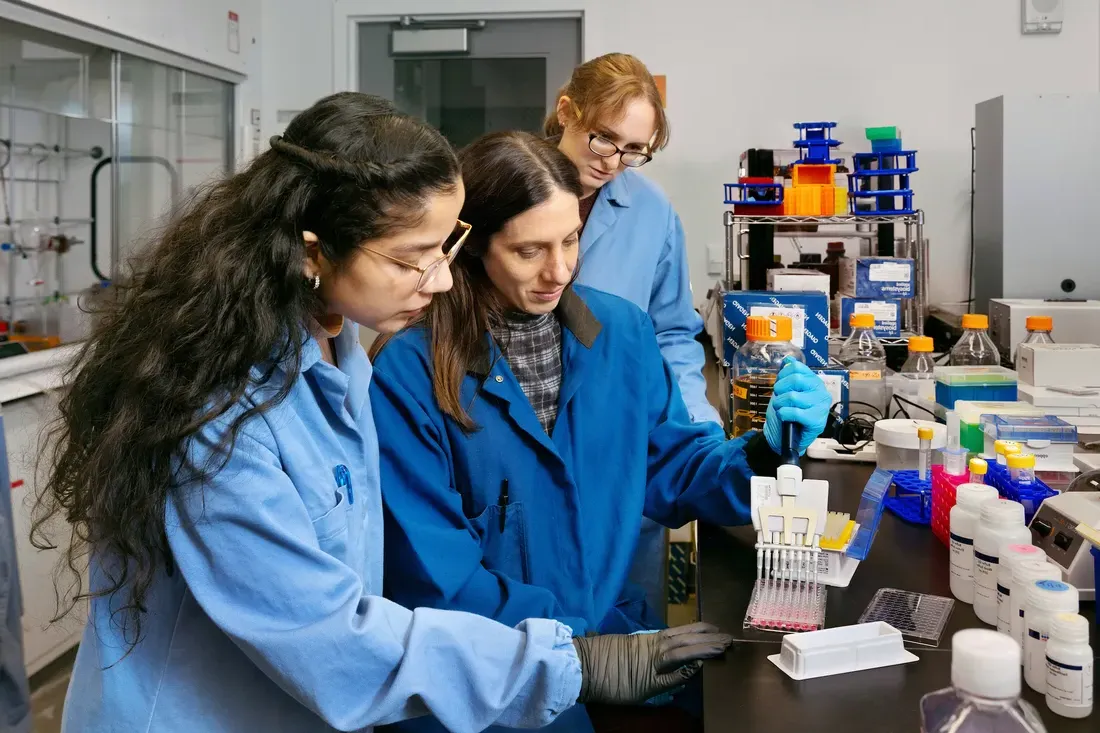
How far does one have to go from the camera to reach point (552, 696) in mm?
1074

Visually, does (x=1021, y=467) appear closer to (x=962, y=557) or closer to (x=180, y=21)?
(x=962, y=557)

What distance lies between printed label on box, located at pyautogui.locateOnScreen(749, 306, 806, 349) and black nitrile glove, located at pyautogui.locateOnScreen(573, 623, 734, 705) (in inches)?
51.0

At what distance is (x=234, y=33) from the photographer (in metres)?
4.06

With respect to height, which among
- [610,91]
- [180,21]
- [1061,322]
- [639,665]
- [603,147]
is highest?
[180,21]

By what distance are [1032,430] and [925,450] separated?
18 centimetres

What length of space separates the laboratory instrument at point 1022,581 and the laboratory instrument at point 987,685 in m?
0.28

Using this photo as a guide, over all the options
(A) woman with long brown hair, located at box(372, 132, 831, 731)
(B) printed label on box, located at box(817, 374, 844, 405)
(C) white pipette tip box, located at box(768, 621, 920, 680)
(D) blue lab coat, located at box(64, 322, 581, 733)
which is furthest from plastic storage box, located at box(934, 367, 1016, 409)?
(D) blue lab coat, located at box(64, 322, 581, 733)

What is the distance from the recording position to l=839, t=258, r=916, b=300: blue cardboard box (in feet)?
8.70

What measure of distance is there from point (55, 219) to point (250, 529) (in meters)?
2.73

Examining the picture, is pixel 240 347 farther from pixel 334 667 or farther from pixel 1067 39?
pixel 1067 39

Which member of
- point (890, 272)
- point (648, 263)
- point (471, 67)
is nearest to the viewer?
point (648, 263)

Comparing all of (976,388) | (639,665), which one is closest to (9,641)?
(639,665)

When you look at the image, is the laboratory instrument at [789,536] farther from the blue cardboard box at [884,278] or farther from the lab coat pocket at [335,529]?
the blue cardboard box at [884,278]

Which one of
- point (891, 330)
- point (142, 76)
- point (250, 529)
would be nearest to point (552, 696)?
point (250, 529)
